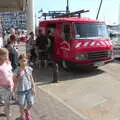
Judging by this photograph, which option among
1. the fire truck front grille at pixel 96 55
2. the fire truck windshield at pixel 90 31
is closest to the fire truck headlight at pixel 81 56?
the fire truck front grille at pixel 96 55

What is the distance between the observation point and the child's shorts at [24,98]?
23.0 ft

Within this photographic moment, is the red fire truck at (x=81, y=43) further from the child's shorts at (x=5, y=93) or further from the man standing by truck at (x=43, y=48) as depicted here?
the child's shorts at (x=5, y=93)

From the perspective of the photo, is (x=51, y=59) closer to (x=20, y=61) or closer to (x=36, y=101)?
(x=36, y=101)

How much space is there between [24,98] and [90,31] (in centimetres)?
889

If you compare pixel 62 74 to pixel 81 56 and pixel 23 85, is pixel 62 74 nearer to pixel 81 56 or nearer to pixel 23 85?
pixel 81 56

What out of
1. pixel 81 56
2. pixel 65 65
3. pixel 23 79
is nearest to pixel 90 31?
pixel 81 56

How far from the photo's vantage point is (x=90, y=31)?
1551 centimetres

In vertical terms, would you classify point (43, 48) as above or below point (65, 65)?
above

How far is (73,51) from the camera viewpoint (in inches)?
586

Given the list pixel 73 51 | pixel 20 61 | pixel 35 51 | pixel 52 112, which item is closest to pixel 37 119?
pixel 52 112

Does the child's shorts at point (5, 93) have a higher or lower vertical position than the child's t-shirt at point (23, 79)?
lower

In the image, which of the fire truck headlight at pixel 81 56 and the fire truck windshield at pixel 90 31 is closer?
the fire truck headlight at pixel 81 56

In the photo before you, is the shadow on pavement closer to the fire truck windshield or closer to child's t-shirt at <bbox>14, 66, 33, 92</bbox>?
the fire truck windshield

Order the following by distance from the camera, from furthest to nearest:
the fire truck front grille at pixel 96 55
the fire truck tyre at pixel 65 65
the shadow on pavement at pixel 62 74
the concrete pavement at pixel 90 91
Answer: the fire truck tyre at pixel 65 65 → the fire truck front grille at pixel 96 55 → the shadow on pavement at pixel 62 74 → the concrete pavement at pixel 90 91
